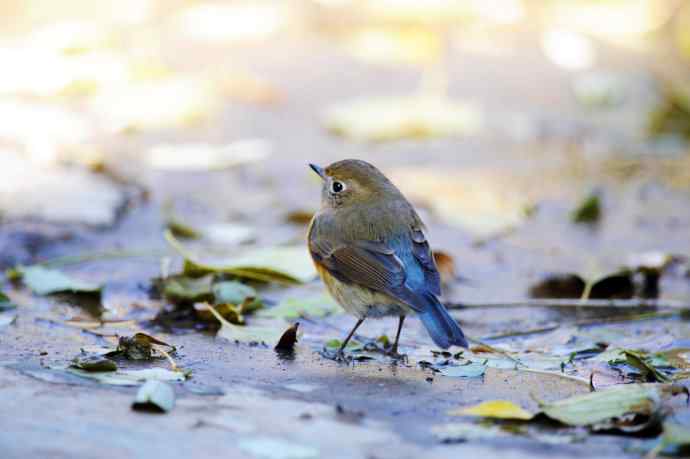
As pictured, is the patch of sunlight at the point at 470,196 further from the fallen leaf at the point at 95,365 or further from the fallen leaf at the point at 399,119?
the fallen leaf at the point at 95,365

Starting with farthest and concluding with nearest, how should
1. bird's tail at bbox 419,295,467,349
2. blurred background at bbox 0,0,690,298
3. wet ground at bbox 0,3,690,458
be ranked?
1. blurred background at bbox 0,0,690,298
2. bird's tail at bbox 419,295,467,349
3. wet ground at bbox 0,3,690,458

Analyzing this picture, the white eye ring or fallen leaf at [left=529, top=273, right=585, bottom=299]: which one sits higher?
the white eye ring

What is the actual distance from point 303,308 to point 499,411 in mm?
1932

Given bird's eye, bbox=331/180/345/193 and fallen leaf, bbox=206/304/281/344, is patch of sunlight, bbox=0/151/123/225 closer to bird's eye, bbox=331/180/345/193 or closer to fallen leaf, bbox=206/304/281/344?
bird's eye, bbox=331/180/345/193

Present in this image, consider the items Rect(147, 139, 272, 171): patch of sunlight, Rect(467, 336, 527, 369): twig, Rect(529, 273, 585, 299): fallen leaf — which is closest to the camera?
Rect(467, 336, 527, 369): twig

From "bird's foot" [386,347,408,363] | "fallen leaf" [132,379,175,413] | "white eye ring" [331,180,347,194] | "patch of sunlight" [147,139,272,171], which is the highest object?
"patch of sunlight" [147,139,272,171]

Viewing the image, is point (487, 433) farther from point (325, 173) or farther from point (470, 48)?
point (470, 48)

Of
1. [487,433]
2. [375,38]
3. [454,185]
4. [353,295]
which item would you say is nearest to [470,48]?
[375,38]

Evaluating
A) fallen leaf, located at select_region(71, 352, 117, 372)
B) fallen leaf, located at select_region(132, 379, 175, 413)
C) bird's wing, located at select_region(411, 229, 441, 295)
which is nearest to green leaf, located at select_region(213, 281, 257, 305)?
bird's wing, located at select_region(411, 229, 441, 295)

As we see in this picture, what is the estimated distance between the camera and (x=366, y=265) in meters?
4.65

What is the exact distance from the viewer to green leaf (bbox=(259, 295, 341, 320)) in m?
4.88

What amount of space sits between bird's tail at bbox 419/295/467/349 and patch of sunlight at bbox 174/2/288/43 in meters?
6.09

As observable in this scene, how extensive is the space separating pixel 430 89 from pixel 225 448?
648cm

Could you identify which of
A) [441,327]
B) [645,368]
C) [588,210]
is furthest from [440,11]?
[645,368]
